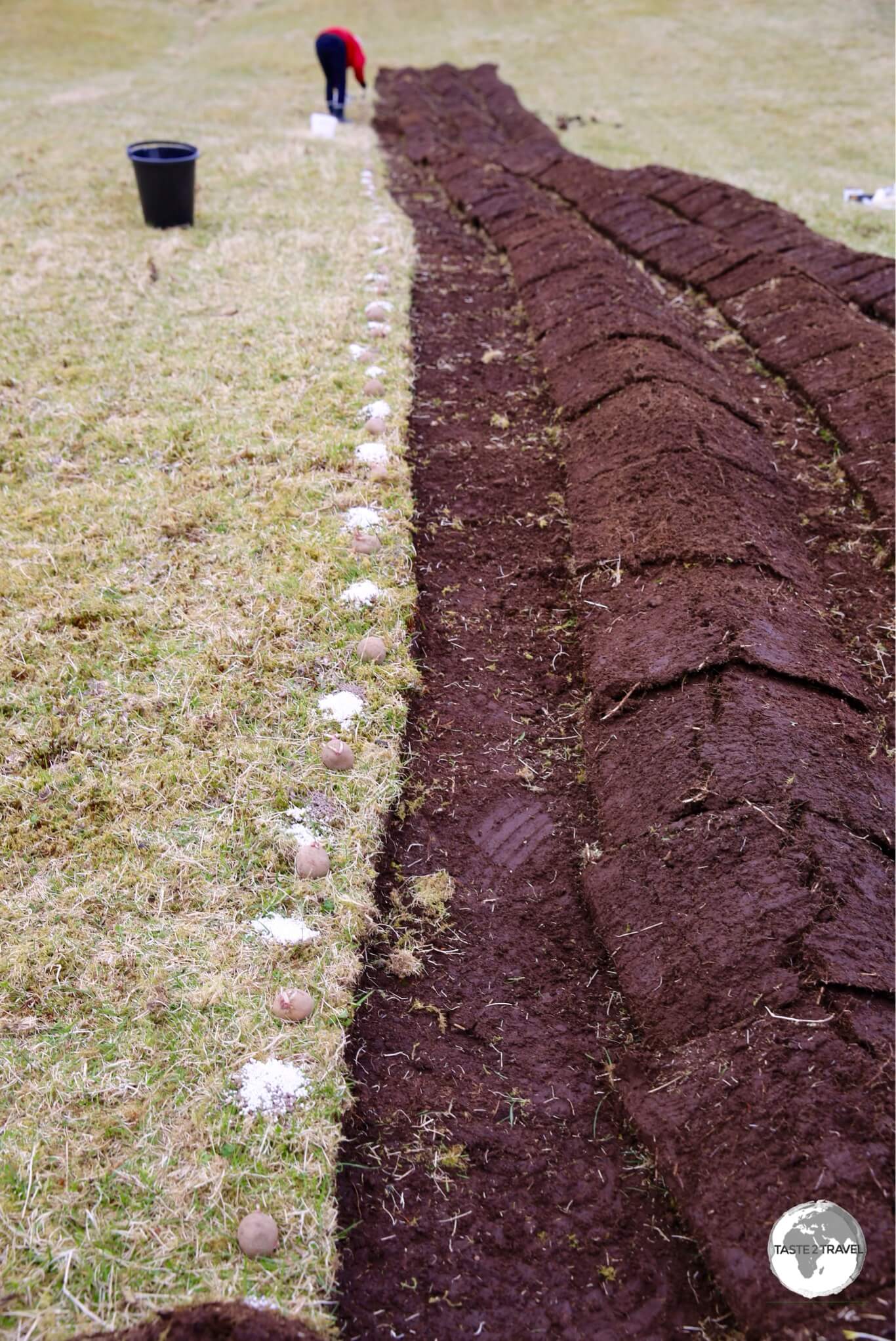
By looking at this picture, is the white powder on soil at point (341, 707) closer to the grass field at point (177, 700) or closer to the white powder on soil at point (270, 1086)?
the grass field at point (177, 700)

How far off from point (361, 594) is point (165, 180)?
5002 millimetres

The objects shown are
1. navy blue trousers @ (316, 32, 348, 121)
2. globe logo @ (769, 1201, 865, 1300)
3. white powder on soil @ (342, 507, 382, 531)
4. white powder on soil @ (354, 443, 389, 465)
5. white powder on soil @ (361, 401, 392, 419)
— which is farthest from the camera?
navy blue trousers @ (316, 32, 348, 121)

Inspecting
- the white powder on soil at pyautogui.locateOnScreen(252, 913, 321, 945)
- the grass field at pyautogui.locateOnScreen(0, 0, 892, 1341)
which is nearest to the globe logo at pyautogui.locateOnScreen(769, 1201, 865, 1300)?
the grass field at pyautogui.locateOnScreen(0, 0, 892, 1341)

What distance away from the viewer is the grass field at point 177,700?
171cm

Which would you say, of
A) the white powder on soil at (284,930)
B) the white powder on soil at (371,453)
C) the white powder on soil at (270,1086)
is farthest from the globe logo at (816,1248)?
the white powder on soil at (371,453)

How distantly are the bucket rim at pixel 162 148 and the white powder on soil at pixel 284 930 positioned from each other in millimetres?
5999

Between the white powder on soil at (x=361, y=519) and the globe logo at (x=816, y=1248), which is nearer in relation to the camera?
the globe logo at (x=816, y=1248)


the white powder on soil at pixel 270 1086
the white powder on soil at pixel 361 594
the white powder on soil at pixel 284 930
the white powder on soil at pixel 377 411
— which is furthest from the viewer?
the white powder on soil at pixel 377 411

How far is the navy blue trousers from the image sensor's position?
32.4 feet

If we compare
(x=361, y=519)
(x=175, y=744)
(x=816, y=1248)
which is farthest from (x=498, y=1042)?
(x=361, y=519)

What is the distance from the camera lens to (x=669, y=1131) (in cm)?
180

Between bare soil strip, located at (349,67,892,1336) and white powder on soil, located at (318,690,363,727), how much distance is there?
13.0 inches

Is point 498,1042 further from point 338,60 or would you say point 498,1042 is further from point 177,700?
point 338,60

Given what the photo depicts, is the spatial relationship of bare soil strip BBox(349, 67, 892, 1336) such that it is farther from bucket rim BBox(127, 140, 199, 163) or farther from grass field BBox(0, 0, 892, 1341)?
bucket rim BBox(127, 140, 199, 163)
